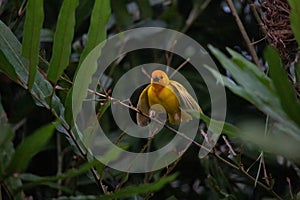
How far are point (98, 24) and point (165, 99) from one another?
0.94 feet

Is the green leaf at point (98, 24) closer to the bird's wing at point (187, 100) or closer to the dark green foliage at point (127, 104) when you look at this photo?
the dark green foliage at point (127, 104)

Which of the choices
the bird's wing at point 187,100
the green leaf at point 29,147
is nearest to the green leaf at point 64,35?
the green leaf at point 29,147

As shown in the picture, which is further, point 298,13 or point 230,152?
point 230,152

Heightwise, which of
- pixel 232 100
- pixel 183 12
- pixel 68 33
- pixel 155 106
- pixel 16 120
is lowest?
pixel 232 100

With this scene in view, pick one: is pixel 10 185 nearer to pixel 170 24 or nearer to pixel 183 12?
pixel 170 24

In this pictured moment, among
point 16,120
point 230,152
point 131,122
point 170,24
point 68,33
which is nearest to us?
point 68,33

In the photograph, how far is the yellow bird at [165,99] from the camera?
93 centimetres

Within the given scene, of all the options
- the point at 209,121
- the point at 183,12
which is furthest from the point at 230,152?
the point at 183,12

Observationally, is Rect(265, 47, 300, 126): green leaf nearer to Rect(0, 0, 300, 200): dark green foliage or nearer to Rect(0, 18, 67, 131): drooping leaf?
Rect(0, 0, 300, 200): dark green foliage

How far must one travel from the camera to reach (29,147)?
1.86 ft

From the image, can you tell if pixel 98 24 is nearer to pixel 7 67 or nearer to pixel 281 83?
pixel 7 67

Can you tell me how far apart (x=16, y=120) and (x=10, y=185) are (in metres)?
0.68

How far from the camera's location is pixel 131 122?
112 cm

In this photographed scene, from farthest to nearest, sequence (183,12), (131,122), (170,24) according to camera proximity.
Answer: (183,12)
(170,24)
(131,122)
